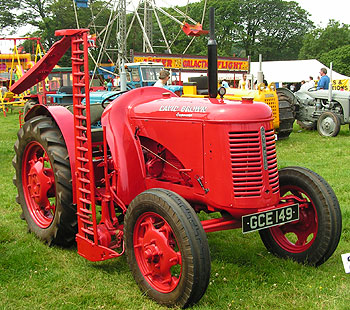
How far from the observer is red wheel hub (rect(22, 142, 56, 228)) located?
4.57 meters

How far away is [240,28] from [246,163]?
62271 mm

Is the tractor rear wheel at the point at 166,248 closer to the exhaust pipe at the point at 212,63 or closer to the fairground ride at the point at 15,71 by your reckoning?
the exhaust pipe at the point at 212,63

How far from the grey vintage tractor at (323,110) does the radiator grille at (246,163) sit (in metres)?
9.72

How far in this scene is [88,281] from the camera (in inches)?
150

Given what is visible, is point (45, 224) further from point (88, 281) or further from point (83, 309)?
point (83, 309)

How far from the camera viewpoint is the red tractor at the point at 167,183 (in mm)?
3320

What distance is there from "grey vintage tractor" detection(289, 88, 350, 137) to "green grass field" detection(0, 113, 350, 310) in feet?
26.0

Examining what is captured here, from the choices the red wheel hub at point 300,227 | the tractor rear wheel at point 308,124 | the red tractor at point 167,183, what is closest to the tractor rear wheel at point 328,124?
the tractor rear wheel at point 308,124

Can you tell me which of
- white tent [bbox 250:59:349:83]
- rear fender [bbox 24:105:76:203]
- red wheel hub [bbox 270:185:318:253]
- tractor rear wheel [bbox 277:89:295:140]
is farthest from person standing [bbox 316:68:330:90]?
white tent [bbox 250:59:349:83]

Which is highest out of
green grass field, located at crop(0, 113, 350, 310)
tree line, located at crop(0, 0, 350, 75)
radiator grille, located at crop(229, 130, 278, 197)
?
tree line, located at crop(0, 0, 350, 75)

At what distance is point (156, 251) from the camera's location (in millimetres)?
3324

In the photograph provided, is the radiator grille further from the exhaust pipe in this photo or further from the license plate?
the exhaust pipe

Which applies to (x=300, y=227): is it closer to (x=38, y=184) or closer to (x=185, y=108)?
(x=185, y=108)

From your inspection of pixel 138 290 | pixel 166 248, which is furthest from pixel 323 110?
pixel 166 248
